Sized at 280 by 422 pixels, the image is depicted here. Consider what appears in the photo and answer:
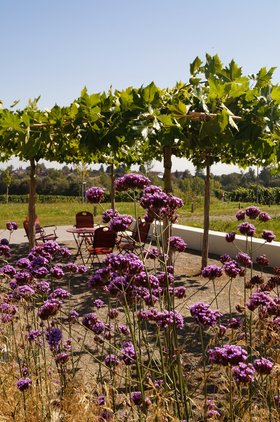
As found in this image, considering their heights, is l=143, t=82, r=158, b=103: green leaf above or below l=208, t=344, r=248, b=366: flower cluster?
above

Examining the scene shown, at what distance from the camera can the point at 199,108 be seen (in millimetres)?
5539

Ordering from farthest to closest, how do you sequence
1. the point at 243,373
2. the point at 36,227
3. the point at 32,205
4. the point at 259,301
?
the point at 36,227, the point at 32,205, the point at 259,301, the point at 243,373

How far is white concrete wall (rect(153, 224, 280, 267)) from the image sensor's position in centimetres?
1053

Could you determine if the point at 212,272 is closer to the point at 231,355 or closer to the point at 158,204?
the point at 158,204

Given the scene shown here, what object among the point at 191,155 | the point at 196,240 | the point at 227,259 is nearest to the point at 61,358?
the point at 227,259

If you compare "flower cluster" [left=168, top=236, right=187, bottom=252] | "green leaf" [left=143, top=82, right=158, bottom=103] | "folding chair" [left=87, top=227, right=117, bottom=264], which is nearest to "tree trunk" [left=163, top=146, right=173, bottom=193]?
"folding chair" [left=87, top=227, right=117, bottom=264]

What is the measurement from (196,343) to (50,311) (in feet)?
11.1

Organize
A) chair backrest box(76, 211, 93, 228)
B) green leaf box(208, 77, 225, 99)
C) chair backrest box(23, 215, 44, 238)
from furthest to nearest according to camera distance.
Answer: chair backrest box(76, 211, 93, 228) → chair backrest box(23, 215, 44, 238) → green leaf box(208, 77, 225, 99)

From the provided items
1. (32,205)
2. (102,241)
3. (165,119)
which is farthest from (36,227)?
(165,119)

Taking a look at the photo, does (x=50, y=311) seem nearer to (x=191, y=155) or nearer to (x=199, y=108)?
(x=199, y=108)

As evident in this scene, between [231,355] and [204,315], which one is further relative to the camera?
[204,315]

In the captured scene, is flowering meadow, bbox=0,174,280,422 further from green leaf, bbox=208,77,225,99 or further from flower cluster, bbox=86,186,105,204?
green leaf, bbox=208,77,225,99

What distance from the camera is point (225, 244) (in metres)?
12.0

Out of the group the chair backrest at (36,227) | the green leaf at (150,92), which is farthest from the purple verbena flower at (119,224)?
the chair backrest at (36,227)
